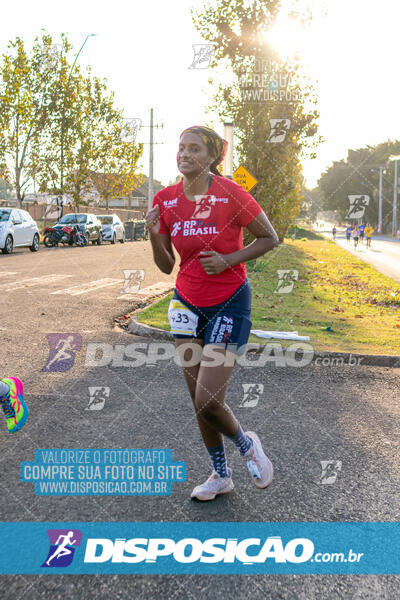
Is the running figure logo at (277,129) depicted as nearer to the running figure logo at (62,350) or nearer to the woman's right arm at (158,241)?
the running figure logo at (62,350)

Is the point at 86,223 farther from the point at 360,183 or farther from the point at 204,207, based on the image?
the point at 360,183

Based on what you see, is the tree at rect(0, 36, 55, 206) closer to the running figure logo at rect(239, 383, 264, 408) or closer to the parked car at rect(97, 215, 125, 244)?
the parked car at rect(97, 215, 125, 244)

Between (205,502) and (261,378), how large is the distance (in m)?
3.19

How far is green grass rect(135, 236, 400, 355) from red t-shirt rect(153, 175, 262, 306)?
4.91 metres

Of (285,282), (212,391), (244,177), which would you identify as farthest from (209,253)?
(244,177)

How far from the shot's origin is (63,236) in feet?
101

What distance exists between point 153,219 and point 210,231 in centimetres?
34

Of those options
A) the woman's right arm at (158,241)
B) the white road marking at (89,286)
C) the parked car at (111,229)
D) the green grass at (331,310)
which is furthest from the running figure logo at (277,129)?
the woman's right arm at (158,241)

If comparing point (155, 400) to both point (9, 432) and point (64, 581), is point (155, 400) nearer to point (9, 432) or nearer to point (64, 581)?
point (9, 432)

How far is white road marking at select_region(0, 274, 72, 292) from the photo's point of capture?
13.2 meters

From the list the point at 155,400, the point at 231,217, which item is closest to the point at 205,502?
the point at 231,217

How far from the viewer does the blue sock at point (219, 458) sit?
11.7 ft

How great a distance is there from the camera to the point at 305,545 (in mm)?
3070

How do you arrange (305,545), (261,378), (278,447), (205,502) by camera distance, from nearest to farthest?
1. (305,545)
2. (205,502)
3. (278,447)
4. (261,378)
